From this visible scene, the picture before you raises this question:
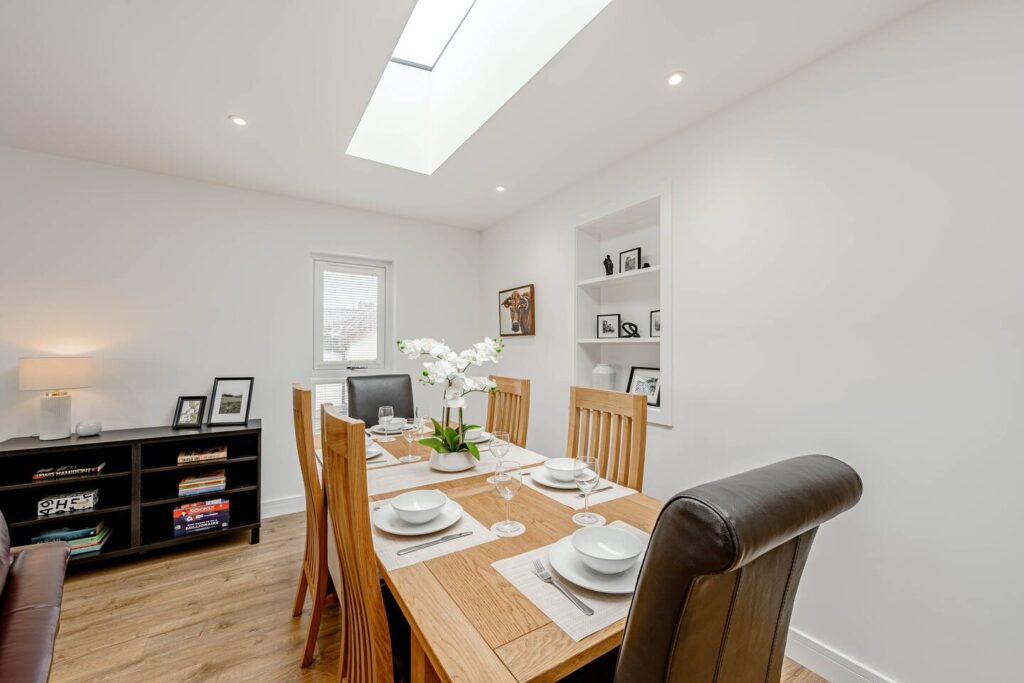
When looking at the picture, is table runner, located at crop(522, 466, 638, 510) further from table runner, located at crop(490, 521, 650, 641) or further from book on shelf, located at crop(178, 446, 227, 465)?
book on shelf, located at crop(178, 446, 227, 465)

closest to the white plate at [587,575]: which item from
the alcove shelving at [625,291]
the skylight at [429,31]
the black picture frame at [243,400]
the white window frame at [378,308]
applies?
the alcove shelving at [625,291]

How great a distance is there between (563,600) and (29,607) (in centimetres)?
150

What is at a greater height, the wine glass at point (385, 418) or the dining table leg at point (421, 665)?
the wine glass at point (385, 418)

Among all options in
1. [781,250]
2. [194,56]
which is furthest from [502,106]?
[781,250]

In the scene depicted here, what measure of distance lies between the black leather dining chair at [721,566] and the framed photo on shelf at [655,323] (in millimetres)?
1825

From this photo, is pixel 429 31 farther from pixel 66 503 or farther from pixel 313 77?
pixel 66 503

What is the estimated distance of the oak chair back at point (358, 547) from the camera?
904 mm

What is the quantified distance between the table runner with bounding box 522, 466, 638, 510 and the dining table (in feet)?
0.07

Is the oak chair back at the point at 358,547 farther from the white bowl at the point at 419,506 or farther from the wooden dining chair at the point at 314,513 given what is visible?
the wooden dining chair at the point at 314,513

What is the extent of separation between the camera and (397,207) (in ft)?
11.4

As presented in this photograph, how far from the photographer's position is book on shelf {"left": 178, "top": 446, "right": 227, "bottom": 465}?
101 inches

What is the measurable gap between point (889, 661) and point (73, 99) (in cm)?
421

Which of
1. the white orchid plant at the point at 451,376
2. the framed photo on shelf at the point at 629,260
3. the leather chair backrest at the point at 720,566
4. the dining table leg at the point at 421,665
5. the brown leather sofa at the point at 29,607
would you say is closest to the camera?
the leather chair backrest at the point at 720,566

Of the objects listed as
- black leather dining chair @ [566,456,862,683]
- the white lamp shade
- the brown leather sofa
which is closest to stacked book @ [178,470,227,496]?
the white lamp shade
